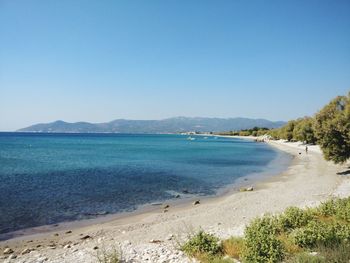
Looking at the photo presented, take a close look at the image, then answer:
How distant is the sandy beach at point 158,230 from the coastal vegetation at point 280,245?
106 cm

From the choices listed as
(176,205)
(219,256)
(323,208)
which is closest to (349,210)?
(323,208)

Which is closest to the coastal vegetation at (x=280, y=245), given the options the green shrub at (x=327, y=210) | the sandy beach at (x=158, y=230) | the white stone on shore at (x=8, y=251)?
the sandy beach at (x=158, y=230)

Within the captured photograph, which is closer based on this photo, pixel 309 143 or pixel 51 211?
pixel 51 211

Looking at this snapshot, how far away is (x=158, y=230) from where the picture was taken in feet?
55.3

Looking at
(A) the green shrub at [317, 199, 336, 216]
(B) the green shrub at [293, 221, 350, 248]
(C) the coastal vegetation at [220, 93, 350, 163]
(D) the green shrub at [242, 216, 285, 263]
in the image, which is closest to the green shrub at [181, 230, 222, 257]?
(D) the green shrub at [242, 216, 285, 263]

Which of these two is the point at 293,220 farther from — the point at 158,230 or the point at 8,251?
the point at 8,251

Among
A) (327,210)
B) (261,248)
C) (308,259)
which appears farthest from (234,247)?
(327,210)

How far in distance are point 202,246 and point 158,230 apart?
21.7 feet

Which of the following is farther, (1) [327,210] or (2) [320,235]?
(1) [327,210]

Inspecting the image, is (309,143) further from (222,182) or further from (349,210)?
(349,210)

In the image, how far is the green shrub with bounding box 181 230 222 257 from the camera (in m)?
10.5

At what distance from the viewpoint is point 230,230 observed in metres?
14.9

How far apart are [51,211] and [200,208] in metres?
11.8

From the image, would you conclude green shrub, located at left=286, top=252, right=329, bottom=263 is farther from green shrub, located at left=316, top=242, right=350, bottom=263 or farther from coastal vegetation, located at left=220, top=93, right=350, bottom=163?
coastal vegetation, located at left=220, top=93, right=350, bottom=163
